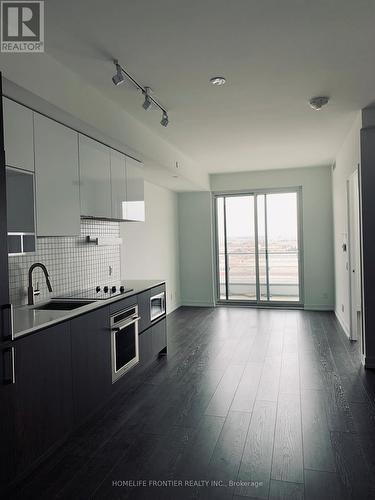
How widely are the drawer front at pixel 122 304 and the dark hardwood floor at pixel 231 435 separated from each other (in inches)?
29.5

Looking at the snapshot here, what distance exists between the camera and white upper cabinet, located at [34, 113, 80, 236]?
2.77 metres

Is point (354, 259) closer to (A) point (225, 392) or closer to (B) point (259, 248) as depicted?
(A) point (225, 392)

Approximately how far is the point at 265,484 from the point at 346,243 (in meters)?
3.71

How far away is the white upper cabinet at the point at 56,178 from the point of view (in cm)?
277

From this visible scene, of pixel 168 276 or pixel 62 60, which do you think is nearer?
pixel 62 60

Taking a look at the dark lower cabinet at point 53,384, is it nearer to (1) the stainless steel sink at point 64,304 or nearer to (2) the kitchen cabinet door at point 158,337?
(1) the stainless steel sink at point 64,304

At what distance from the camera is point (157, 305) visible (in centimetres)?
442

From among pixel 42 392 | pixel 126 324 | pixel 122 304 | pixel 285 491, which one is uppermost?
pixel 122 304

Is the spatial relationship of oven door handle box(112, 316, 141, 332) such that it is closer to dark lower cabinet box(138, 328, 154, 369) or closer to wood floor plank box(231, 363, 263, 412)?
dark lower cabinet box(138, 328, 154, 369)

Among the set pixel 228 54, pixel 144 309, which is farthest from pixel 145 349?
pixel 228 54

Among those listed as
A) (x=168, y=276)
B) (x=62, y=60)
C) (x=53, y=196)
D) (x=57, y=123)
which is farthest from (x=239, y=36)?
(x=168, y=276)

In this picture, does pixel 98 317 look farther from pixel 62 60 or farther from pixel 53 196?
pixel 62 60

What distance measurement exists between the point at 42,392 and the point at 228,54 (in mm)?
2504

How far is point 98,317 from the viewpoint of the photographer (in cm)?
302
